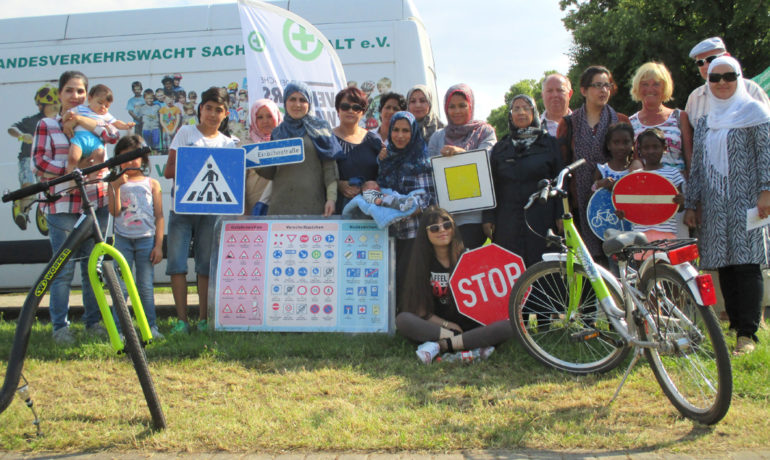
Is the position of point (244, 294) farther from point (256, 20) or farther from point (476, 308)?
point (256, 20)

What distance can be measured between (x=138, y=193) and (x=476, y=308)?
115 inches

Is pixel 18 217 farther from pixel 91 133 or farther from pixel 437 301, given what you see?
pixel 437 301

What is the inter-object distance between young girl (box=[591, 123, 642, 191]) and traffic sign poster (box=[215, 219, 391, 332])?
1.79 meters

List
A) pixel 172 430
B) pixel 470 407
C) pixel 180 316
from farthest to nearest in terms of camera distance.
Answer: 1. pixel 180 316
2. pixel 470 407
3. pixel 172 430

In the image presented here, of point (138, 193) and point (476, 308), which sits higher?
point (138, 193)

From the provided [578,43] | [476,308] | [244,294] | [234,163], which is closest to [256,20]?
[234,163]

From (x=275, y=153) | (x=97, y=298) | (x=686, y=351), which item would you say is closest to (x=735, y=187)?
(x=686, y=351)

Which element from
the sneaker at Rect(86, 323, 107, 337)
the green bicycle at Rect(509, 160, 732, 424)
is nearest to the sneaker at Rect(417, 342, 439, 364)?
the green bicycle at Rect(509, 160, 732, 424)

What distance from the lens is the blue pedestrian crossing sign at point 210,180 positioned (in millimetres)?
5035

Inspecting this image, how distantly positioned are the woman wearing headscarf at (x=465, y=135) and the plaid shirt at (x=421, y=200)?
0.86ft

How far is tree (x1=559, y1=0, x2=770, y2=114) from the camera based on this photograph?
15.5 meters

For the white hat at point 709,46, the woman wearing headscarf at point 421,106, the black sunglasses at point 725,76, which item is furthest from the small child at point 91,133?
the white hat at point 709,46

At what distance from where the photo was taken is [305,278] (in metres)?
5.11

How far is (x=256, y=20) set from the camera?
6148 mm
